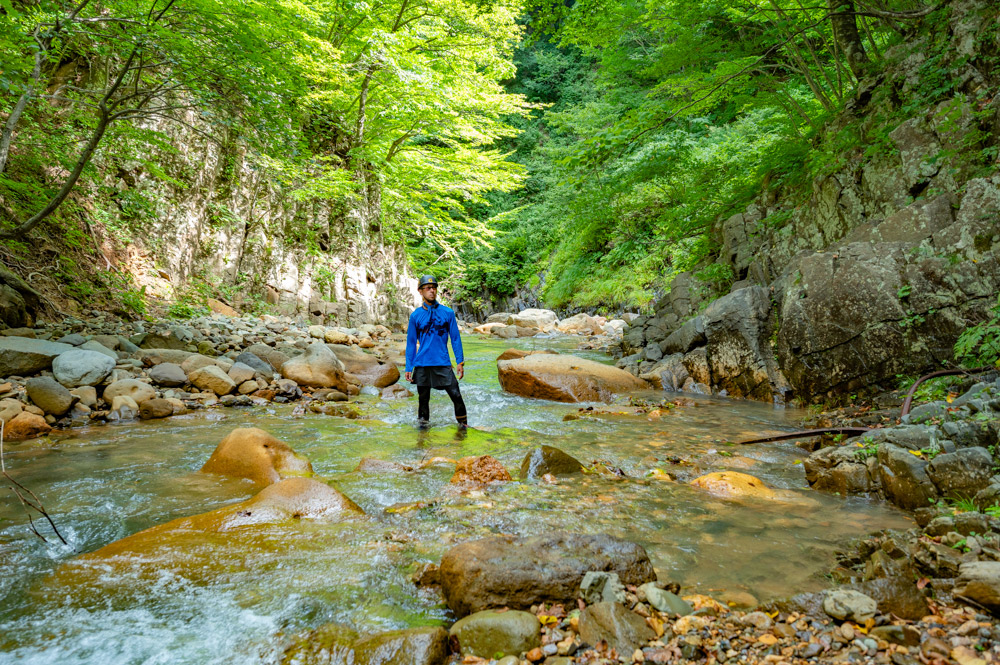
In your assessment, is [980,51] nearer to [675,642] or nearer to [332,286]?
[675,642]

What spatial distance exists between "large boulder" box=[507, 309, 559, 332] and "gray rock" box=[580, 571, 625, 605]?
59.8 feet

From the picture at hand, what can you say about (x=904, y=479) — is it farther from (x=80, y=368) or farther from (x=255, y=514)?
(x=80, y=368)

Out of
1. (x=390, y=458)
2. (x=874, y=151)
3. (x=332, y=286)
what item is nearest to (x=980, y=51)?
(x=874, y=151)

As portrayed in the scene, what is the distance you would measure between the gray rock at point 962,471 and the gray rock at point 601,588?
2.25 meters

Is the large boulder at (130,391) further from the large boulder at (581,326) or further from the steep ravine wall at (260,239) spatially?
the large boulder at (581,326)

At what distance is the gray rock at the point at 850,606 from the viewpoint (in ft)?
5.98

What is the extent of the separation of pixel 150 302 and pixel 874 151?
1295 cm

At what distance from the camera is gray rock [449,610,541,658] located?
1.93 meters

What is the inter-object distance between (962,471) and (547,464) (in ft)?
8.82

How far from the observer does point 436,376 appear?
6184 millimetres

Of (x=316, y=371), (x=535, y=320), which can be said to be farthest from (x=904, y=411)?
(x=535, y=320)

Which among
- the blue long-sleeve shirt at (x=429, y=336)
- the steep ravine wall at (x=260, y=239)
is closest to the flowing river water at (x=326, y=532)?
the blue long-sleeve shirt at (x=429, y=336)

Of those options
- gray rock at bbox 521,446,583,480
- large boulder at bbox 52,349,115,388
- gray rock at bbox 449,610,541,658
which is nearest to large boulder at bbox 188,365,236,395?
large boulder at bbox 52,349,115,388

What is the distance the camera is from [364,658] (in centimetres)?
189
